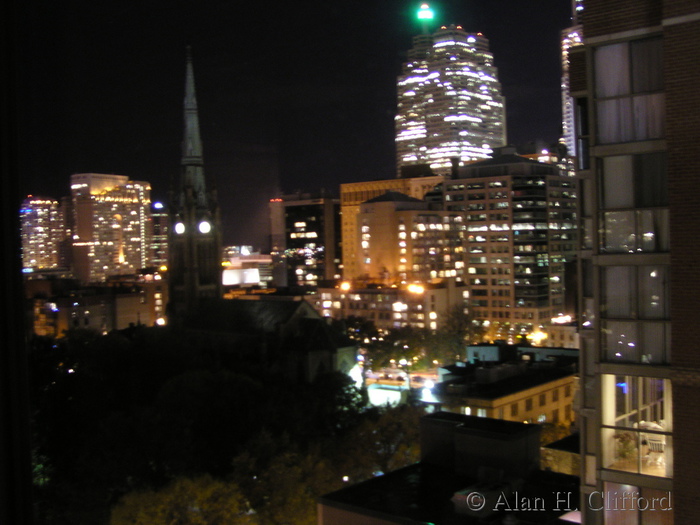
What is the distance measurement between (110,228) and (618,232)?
28996mm

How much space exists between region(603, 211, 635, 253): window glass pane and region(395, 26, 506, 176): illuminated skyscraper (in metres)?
56.6

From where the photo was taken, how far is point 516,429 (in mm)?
6195

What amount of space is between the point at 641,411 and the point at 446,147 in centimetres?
6316

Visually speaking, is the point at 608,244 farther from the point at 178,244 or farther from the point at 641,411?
the point at 178,244

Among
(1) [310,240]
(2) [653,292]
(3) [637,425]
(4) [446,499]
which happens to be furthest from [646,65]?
(1) [310,240]

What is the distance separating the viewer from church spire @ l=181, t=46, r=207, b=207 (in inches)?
1069

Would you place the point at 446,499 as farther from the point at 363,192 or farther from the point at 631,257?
the point at 363,192

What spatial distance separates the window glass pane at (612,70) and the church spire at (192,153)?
2546 centimetres

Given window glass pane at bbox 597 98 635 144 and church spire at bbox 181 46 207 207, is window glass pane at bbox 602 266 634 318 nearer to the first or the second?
window glass pane at bbox 597 98 635 144

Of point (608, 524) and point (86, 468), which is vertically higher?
point (608, 524)


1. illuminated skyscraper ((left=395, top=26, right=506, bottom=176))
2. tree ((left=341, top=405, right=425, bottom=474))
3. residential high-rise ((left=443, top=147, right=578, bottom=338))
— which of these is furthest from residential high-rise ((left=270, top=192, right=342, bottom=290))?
tree ((left=341, top=405, right=425, bottom=474))

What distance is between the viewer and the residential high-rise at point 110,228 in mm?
22281

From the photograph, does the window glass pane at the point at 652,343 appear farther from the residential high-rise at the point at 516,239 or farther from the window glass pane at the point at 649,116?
the residential high-rise at the point at 516,239

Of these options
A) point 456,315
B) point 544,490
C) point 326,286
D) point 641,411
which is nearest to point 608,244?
point 641,411
